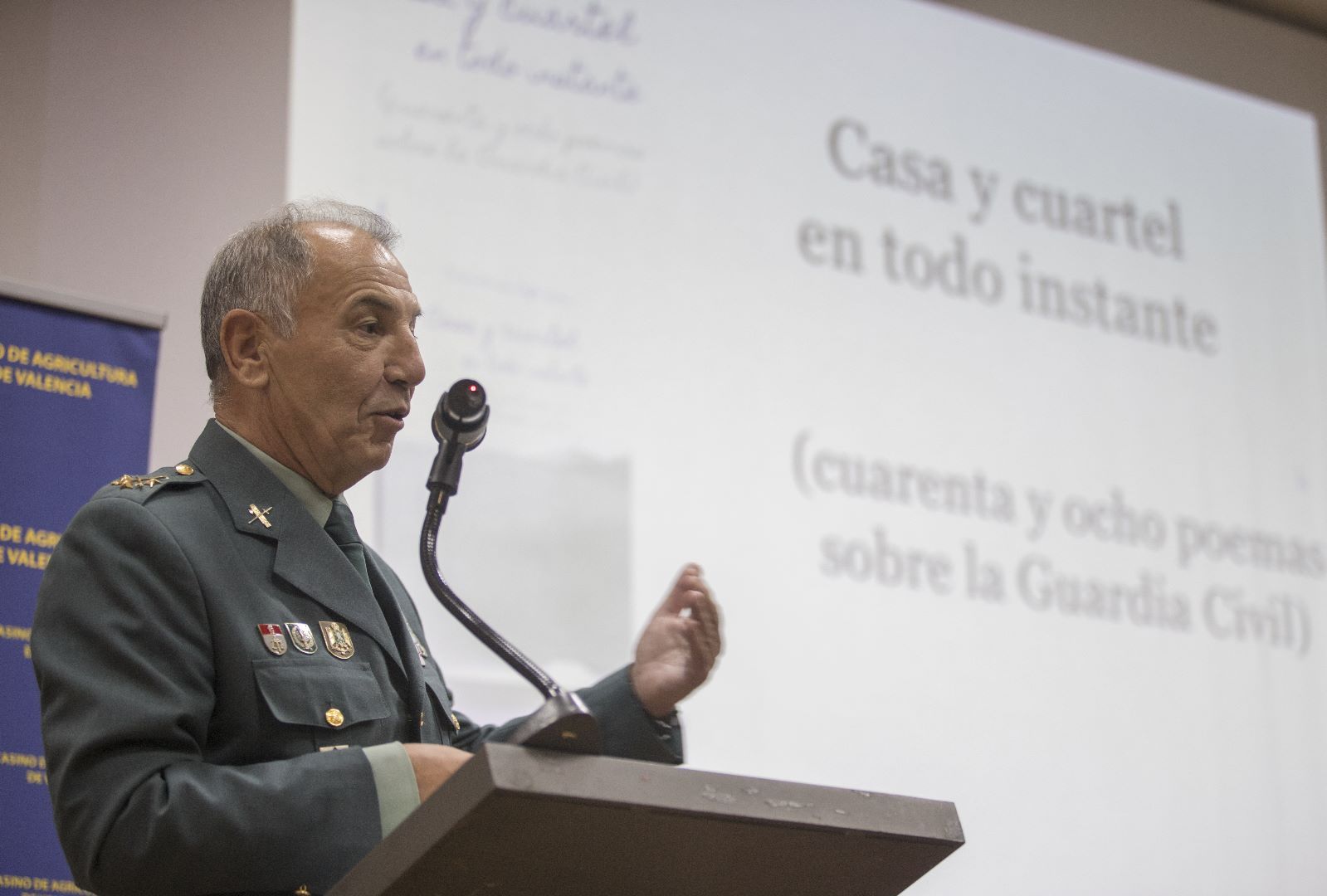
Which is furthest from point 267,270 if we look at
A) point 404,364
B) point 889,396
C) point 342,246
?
point 889,396

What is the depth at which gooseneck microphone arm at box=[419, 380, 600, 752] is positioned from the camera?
126 centimetres

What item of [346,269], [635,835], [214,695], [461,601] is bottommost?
[635,835]

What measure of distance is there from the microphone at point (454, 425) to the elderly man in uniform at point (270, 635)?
12 cm

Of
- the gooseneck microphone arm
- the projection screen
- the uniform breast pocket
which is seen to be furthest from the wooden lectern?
the projection screen

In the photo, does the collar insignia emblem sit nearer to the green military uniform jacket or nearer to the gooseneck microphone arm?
the green military uniform jacket

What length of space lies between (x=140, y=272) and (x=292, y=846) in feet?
6.77

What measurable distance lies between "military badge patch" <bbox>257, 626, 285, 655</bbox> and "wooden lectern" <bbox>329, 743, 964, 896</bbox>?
327mm

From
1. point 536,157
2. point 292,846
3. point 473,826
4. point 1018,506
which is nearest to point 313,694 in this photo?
point 292,846

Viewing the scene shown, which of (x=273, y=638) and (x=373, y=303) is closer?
(x=273, y=638)

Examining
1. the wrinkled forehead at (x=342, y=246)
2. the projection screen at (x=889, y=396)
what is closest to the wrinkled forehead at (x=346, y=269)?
the wrinkled forehead at (x=342, y=246)

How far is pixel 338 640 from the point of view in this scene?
66.4 inches

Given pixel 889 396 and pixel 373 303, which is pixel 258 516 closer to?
pixel 373 303

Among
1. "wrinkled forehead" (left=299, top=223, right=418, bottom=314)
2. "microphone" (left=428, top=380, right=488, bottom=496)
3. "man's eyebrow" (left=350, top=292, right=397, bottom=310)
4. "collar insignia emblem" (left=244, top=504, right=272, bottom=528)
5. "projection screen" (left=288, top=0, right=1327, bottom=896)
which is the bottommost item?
"collar insignia emblem" (left=244, top=504, right=272, bottom=528)

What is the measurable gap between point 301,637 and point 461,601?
159mm
